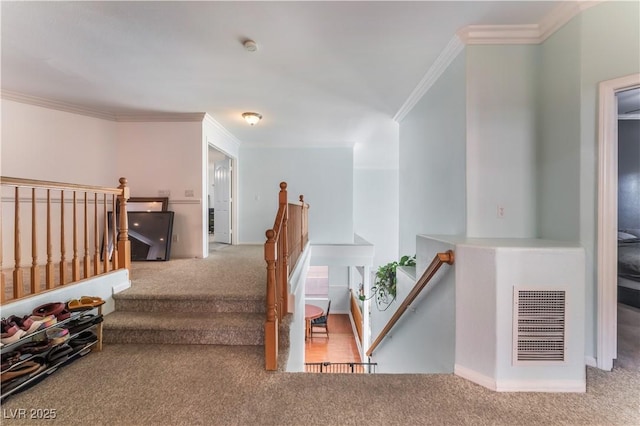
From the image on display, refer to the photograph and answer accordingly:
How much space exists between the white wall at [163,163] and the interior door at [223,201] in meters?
1.66

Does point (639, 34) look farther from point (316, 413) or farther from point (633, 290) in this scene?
point (316, 413)

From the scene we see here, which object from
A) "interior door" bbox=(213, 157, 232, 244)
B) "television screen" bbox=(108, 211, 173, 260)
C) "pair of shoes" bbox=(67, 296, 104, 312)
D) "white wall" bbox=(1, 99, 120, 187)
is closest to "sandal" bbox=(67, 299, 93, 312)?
"pair of shoes" bbox=(67, 296, 104, 312)

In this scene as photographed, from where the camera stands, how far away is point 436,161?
2.81 meters

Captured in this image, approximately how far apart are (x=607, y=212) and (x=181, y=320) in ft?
11.1

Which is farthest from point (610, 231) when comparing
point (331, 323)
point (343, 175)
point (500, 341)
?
point (331, 323)

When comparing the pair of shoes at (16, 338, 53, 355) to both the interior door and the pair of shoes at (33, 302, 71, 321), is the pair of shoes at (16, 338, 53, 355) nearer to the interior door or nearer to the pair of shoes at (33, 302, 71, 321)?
the pair of shoes at (33, 302, 71, 321)

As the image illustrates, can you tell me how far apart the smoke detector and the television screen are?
9.28 feet

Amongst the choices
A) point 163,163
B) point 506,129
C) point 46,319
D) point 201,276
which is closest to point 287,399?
point 46,319

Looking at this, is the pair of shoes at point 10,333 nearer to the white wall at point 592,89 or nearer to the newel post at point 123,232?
the newel post at point 123,232

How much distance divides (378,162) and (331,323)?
5.18m

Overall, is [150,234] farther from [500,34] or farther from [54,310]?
[500,34]

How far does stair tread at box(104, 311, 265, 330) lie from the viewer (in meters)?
2.18

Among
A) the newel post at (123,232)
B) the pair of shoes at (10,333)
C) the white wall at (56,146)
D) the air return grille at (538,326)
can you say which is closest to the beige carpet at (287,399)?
the air return grille at (538,326)

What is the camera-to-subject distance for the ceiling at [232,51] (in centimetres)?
192
